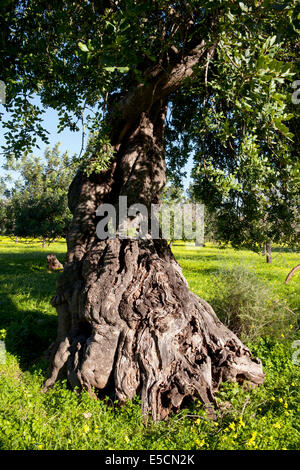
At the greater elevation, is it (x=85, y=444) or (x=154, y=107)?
(x=154, y=107)

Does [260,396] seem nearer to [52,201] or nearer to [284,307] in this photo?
[284,307]

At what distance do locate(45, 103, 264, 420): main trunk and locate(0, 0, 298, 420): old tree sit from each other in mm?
18

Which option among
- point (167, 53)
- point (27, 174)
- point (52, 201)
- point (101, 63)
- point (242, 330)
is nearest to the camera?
point (101, 63)

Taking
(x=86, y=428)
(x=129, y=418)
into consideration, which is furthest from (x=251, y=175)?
(x=86, y=428)

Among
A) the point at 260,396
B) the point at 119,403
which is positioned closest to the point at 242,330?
the point at 260,396

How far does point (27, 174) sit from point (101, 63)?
2970 centimetres

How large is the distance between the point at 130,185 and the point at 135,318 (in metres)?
2.34

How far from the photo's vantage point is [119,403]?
409cm

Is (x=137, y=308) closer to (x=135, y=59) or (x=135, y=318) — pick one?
(x=135, y=318)

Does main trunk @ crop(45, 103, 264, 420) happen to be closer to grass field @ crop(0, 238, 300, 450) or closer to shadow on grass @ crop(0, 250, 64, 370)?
grass field @ crop(0, 238, 300, 450)

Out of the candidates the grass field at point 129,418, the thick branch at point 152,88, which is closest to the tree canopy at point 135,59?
the thick branch at point 152,88

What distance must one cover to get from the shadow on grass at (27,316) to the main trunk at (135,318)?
0.87 meters

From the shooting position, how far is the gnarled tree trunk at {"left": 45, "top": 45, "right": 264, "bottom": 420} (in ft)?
13.9
